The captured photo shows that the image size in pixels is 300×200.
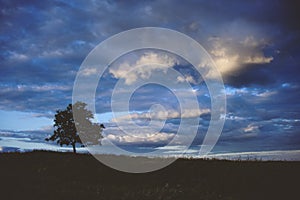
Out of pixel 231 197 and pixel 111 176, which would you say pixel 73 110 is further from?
pixel 231 197

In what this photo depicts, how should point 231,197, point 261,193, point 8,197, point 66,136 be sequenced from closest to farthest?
point 8,197, point 231,197, point 261,193, point 66,136

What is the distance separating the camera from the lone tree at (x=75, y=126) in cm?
5122

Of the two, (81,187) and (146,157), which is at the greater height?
(146,157)

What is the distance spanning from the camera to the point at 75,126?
52.3 m

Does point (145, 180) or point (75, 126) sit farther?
point (75, 126)

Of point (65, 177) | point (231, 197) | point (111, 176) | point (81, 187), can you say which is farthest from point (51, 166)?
point (231, 197)

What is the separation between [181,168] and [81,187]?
932 centimetres

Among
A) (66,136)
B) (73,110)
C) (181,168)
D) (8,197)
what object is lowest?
(8,197)

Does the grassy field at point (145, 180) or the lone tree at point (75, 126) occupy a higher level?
the lone tree at point (75, 126)

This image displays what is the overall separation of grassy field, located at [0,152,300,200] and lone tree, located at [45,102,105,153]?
18584 mm

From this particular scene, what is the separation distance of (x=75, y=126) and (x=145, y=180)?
28.2 metres

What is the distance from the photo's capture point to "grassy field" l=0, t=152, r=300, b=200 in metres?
20.5

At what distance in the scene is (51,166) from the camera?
29.0 meters

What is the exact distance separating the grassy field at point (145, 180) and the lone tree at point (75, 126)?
1858 centimetres
